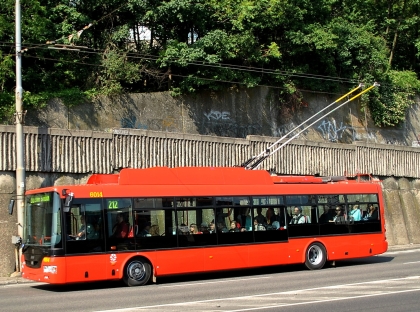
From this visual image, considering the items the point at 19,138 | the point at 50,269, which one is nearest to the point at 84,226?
the point at 50,269

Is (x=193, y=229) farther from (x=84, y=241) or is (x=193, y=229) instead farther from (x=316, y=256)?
(x=316, y=256)

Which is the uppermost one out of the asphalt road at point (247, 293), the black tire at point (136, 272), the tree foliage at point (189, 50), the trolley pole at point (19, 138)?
the tree foliage at point (189, 50)

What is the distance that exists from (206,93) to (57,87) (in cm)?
654

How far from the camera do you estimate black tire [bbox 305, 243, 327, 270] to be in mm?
18797

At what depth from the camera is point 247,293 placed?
43.3 ft

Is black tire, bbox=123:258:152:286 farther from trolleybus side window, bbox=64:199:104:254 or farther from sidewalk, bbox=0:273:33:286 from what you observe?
sidewalk, bbox=0:273:33:286

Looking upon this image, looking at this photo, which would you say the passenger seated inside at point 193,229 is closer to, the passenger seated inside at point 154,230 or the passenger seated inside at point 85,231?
the passenger seated inside at point 154,230

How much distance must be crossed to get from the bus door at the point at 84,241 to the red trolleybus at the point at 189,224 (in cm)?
2

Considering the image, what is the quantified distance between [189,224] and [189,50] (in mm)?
10371

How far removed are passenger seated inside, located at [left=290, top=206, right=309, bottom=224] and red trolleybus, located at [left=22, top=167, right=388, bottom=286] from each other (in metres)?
0.04

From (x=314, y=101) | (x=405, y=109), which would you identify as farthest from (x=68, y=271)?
(x=405, y=109)

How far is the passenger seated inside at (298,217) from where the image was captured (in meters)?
18.7

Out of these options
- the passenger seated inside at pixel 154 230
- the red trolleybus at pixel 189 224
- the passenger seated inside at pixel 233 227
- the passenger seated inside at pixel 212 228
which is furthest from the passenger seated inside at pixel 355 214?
the passenger seated inside at pixel 154 230

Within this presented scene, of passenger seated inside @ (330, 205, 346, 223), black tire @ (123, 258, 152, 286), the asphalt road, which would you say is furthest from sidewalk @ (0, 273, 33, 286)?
passenger seated inside @ (330, 205, 346, 223)
